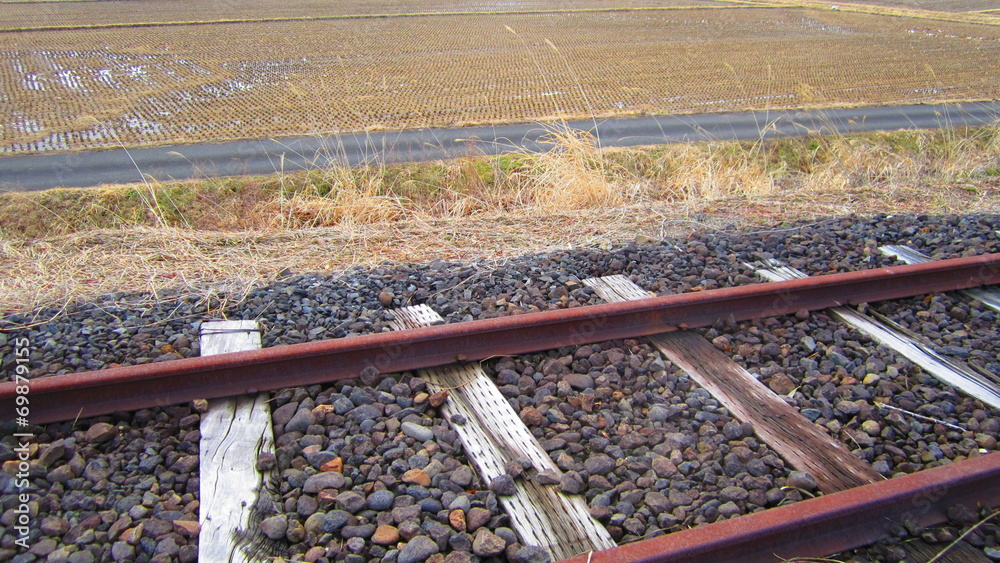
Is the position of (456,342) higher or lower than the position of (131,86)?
higher

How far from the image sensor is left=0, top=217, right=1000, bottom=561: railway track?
2322 millimetres

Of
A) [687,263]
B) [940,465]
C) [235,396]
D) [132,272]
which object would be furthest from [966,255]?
[132,272]

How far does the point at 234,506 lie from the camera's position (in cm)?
243

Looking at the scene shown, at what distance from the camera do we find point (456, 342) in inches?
134

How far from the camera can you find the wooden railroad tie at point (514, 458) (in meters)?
2.36

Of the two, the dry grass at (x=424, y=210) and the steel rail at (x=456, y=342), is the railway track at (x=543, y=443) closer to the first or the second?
the steel rail at (x=456, y=342)

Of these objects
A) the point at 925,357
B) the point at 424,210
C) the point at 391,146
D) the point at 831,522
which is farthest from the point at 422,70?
the point at 831,522

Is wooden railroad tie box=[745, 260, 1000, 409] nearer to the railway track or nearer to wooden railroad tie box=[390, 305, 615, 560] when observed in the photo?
the railway track

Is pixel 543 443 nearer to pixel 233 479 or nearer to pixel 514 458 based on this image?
pixel 514 458

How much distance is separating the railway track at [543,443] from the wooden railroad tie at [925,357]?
47 mm

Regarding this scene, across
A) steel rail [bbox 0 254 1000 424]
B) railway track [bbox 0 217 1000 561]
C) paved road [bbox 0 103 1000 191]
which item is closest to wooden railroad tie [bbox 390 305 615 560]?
railway track [bbox 0 217 1000 561]

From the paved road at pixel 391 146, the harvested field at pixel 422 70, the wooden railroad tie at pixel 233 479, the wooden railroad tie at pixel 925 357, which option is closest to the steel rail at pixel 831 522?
the wooden railroad tie at pixel 925 357

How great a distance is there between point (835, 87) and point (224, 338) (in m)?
16.7

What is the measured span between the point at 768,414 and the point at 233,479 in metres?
2.33
